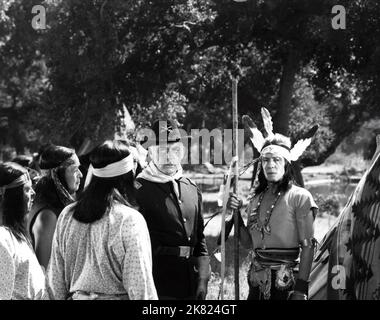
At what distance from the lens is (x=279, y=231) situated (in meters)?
3.96

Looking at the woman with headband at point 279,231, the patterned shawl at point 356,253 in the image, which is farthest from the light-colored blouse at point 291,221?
the patterned shawl at point 356,253

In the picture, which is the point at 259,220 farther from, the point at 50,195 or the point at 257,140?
the point at 50,195

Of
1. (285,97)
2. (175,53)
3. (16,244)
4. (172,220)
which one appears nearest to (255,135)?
(172,220)

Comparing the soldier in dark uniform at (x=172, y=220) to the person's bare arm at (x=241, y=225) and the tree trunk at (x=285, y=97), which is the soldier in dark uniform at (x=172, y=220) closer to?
the person's bare arm at (x=241, y=225)

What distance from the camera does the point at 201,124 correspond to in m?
23.4

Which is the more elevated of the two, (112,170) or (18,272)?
(112,170)

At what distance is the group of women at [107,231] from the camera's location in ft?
8.98

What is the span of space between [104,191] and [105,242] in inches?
9.7

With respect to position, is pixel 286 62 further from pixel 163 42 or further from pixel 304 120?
pixel 304 120

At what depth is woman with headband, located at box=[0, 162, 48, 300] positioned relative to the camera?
2.95m

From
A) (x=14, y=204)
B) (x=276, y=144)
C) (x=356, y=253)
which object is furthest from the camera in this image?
(x=276, y=144)

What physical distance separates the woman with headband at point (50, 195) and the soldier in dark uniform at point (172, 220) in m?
0.45

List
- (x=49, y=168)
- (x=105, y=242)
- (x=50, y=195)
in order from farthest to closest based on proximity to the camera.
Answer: (x=49, y=168) < (x=50, y=195) < (x=105, y=242)

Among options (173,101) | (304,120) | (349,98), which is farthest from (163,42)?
(304,120)
